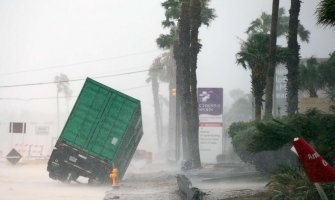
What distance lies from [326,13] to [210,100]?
27.9m

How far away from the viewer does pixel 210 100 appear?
1511 inches

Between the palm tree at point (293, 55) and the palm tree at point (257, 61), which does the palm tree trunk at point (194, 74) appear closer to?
the palm tree at point (257, 61)

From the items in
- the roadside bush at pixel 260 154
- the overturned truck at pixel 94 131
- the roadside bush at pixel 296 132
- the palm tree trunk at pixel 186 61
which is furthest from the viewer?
the palm tree trunk at pixel 186 61

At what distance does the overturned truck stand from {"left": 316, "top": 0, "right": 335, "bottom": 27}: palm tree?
12.1m

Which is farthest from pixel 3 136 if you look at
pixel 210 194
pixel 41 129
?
pixel 210 194

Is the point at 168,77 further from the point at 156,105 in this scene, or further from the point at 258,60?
the point at 258,60

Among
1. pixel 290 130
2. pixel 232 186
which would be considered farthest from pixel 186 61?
pixel 290 130

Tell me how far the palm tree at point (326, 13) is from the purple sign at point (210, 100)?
26.8 meters

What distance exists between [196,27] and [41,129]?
99.3 feet

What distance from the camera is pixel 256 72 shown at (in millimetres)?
27062

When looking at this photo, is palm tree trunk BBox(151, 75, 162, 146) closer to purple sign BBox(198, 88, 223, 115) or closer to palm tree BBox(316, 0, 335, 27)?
purple sign BBox(198, 88, 223, 115)

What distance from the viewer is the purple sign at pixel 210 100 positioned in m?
37.8

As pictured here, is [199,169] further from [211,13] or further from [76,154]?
[211,13]

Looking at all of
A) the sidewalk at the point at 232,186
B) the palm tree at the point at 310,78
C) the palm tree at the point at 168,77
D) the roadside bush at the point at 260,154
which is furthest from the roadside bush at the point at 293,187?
the palm tree at the point at 168,77
